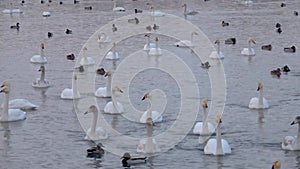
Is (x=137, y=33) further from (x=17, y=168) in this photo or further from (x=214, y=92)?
(x=17, y=168)

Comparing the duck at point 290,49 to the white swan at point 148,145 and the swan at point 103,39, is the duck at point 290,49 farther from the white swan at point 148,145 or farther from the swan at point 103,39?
the white swan at point 148,145

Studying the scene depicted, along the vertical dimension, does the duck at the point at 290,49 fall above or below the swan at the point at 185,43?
below

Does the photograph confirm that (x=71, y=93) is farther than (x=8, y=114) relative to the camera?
Yes

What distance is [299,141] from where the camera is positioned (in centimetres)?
1516

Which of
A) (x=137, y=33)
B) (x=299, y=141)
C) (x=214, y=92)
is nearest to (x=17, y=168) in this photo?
(x=299, y=141)

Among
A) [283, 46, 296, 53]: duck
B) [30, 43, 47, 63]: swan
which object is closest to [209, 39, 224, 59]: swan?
[283, 46, 296, 53]: duck

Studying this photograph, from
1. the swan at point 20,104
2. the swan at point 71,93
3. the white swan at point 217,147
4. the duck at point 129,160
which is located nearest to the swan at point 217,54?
the swan at point 71,93

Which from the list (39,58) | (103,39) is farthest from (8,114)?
(103,39)

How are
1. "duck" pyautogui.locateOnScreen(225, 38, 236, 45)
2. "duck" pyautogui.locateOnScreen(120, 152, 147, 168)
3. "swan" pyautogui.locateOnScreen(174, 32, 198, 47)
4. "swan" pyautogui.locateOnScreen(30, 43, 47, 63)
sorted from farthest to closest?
1. "duck" pyautogui.locateOnScreen(225, 38, 236, 45)
2. "swan" pyautogui.locateOnScreen(174, 32, 198, 47)
3. "swan" pyautogui.locateOnScreen(30, 43, 47, 63)
4. "duck" pyautogui.locateOnScreen(120, 152, 147, 168)

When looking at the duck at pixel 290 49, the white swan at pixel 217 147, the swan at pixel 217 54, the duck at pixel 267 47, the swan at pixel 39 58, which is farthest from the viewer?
the duck at pixel 267 47

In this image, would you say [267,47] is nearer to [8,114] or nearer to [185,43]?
[185,43]

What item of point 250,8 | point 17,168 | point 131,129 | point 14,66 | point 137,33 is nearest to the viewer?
point 17,168

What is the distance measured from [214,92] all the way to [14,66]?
8.81 metres

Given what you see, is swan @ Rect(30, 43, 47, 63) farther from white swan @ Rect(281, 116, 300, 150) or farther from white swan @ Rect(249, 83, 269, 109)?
white swan @ Rect(281, 116, 300, 150)
